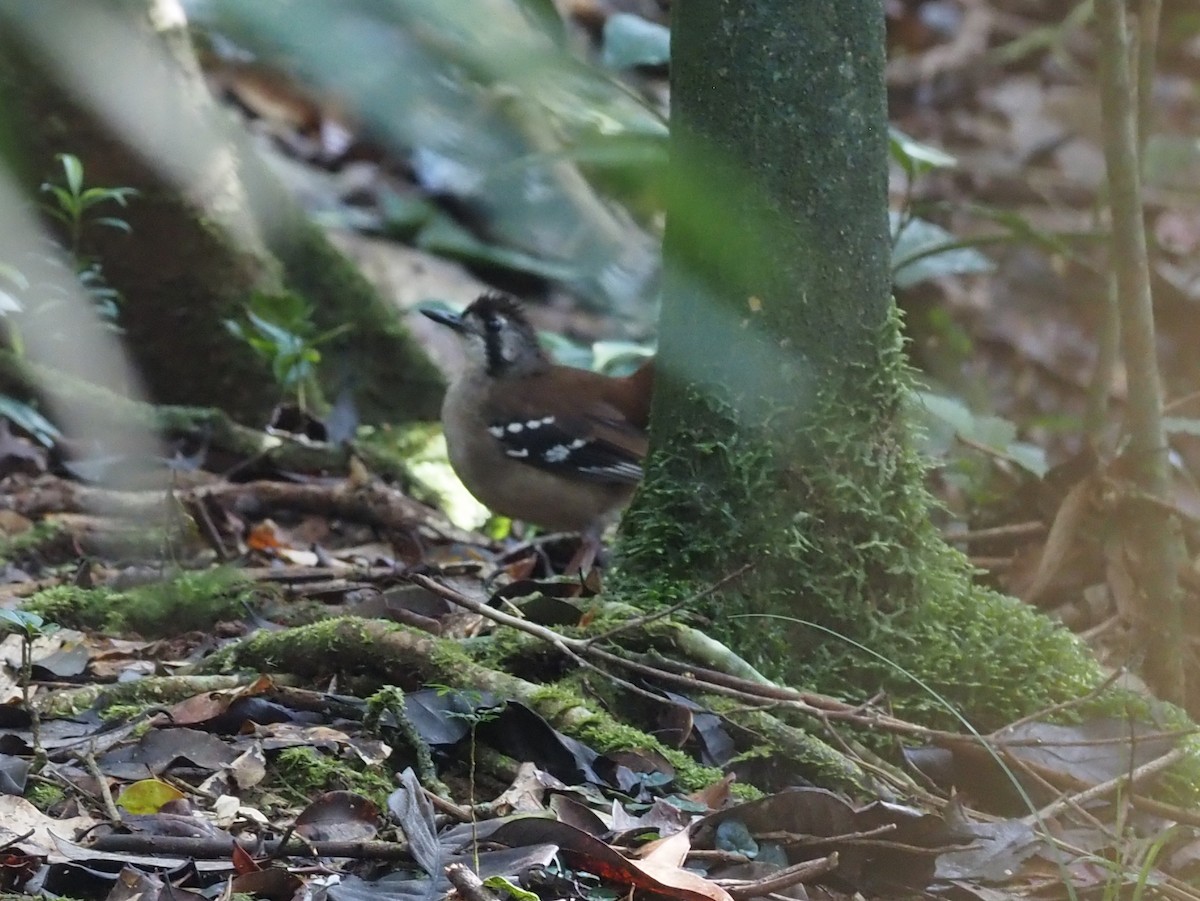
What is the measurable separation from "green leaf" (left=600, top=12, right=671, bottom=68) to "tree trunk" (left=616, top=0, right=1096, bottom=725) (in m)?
0.14

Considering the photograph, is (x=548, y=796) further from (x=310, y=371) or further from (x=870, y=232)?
(x=310, y=371)

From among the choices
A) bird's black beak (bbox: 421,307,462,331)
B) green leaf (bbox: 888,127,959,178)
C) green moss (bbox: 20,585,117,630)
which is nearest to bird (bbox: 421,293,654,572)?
bird's black beak (bbox: 421,307,462,331)

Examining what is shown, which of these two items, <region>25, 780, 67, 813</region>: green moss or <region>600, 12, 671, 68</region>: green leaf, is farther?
<region>600, 12, 671, 68</region>: green leaf

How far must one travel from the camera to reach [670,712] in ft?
9.20

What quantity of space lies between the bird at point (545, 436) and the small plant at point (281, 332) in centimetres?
52

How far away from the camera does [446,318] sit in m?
5.54

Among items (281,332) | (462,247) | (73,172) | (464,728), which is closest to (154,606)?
(464,728)

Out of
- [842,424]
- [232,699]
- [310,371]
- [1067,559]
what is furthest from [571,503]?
[232,699]

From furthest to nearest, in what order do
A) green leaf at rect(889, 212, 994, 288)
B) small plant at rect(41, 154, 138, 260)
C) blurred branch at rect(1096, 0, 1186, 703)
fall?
green leaf at rect(889, 212, 994, 288)
small plant at rect(41, 154, 138, 260)
blurred branch at rect(1096, 0, 1186, 703)

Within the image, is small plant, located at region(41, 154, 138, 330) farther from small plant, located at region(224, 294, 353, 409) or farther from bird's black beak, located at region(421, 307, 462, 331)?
bird's black beak, located at region(421, 307, 462, 331)

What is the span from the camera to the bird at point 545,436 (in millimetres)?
5008

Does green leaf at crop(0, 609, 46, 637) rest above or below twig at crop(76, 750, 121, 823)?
above

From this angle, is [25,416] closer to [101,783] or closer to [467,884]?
[101,783]

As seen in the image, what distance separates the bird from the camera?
5.01 metres
